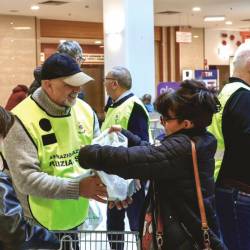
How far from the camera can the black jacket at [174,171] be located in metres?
2.17

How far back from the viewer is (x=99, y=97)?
1995cm

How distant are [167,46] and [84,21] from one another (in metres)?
3.62

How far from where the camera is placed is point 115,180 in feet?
7.84

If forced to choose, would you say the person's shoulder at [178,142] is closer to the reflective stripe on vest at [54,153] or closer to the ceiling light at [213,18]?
the reflective stripe on vest at [54,153]

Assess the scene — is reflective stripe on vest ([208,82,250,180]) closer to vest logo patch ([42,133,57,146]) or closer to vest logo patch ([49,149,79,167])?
vest logo patch ([49,149,79,167])

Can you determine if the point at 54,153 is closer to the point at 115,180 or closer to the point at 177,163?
the point at 115,180

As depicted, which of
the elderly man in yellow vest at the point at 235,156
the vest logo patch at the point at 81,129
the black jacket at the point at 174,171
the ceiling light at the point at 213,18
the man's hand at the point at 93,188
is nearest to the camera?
the black jacket at the point at 174,171

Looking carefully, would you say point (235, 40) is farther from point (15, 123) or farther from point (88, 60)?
point (15, 123)

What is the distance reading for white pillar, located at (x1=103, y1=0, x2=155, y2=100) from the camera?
10969 millimetres

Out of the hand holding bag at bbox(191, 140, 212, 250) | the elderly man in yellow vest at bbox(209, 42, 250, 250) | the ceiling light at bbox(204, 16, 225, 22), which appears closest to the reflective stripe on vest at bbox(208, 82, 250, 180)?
the elderly man in yellow vest at bbox(209, 42, 250, 250)

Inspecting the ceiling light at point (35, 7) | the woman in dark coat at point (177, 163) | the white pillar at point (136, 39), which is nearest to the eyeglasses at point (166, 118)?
the woman in dark coat at point (177, 163)

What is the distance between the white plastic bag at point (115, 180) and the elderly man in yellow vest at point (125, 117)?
193 cm

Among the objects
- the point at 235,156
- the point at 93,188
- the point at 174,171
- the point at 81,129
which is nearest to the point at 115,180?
the point at 93,188

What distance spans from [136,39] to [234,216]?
8.37 meters
